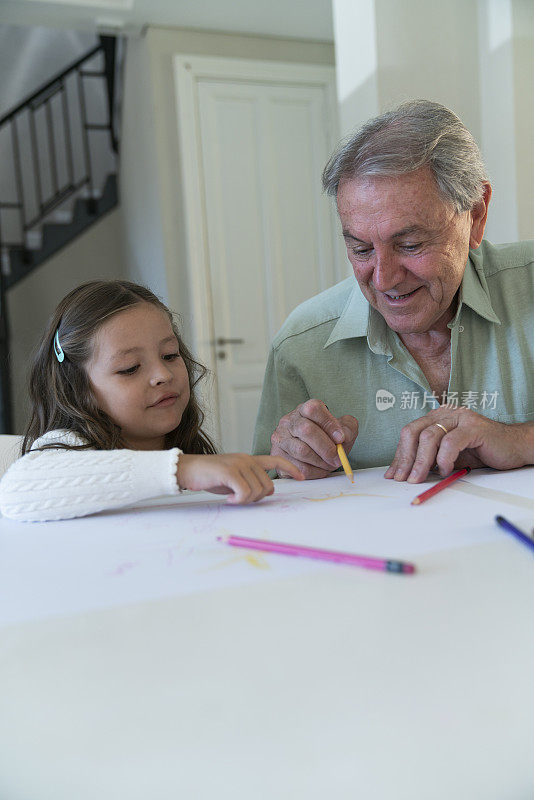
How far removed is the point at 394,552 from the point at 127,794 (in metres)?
0.27

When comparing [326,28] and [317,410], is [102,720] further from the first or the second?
[326,28]

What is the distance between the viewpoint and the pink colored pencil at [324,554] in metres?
0.50

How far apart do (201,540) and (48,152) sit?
6.22 metres

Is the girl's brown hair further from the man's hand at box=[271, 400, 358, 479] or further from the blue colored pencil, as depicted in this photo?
the blue colored pencil

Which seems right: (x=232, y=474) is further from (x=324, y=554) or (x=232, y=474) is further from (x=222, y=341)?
(x=222, y=341)

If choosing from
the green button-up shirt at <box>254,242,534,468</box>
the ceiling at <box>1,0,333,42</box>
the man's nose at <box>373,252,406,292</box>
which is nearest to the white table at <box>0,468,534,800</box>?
the man's nose at <box>373,252,406,292</box>

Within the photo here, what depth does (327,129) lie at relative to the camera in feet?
12.7

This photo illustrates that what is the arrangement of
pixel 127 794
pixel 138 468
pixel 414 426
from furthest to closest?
pixel 414 426 → pixel 138 468 → pixel 127 794

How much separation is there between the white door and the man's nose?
103 inches

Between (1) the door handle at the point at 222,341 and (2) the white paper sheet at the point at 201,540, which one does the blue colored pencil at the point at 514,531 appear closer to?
(2) the white paper sheet at the point at 201,540

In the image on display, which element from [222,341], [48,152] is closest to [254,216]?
[222,341]

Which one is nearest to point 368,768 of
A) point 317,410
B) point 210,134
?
point 317,410

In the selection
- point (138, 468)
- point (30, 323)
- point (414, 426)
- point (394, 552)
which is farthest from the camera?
point (30, 323)

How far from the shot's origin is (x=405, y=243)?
3.61 ft
